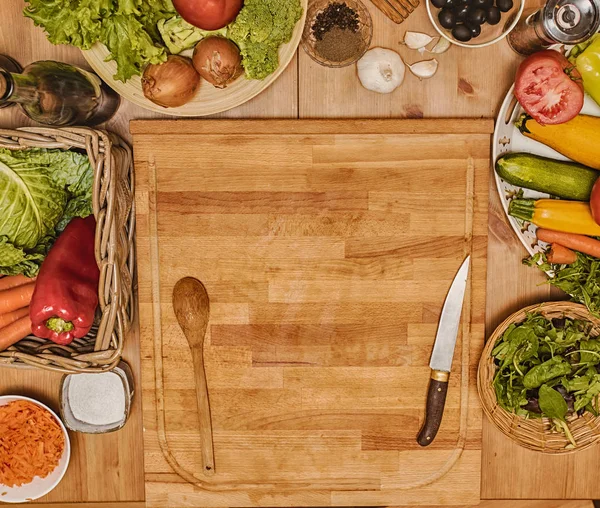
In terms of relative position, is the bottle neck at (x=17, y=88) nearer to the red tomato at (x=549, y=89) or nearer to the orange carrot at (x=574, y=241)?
the red tomato at (x=549, y=89)

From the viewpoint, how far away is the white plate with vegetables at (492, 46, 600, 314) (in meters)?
1.04

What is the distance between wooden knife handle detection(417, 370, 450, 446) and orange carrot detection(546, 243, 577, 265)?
0.31 metres

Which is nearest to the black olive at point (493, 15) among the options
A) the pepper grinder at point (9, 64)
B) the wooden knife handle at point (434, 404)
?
the wooden knife handle at point (434, 404)

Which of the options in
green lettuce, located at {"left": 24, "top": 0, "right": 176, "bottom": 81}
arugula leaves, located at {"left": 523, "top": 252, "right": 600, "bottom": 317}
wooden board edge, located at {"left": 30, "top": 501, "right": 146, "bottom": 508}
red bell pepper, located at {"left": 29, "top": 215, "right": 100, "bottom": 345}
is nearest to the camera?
green lettuce, located at {"left": 24, "top": 0, "right": 176, "bottom": 81}

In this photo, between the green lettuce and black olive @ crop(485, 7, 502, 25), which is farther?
black olive @ crop(485, 7, 502, 25)

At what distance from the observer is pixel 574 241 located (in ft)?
3.67

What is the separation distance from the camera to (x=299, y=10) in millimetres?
1004

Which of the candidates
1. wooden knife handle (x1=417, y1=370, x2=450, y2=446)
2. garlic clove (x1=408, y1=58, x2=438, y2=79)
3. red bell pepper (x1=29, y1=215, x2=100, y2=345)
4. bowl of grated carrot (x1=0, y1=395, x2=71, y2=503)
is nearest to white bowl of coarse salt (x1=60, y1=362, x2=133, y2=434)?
bowl of grated carrot (x1=0, y1=395, x2=71, y2=503)

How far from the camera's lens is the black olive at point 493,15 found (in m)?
1.05

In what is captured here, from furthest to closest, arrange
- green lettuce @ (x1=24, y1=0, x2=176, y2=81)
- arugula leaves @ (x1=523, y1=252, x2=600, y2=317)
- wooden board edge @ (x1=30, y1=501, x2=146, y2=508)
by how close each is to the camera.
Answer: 1. wooden board edge @ (x1=30, y1=501, x2=146, y2=508)
2. arugula leaves @ (x1=523, y1=252, x2=600, y2=317)
3. green lettuce @ (x1=24, y1=0, x2=176, y2=81)

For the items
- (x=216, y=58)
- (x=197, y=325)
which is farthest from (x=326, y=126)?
(x=197, y=325)

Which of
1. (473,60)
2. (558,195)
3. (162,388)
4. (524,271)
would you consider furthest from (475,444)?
(473,60)

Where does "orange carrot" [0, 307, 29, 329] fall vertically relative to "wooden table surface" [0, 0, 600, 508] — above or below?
below

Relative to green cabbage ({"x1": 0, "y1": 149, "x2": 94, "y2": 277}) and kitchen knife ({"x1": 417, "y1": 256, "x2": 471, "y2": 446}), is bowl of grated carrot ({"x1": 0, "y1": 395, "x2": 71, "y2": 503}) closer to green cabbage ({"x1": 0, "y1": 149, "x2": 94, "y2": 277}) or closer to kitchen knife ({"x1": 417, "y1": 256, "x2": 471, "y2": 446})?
green cabbage ({"x1": 0, "y1": 149, "x2": 94, "y2": 277})
